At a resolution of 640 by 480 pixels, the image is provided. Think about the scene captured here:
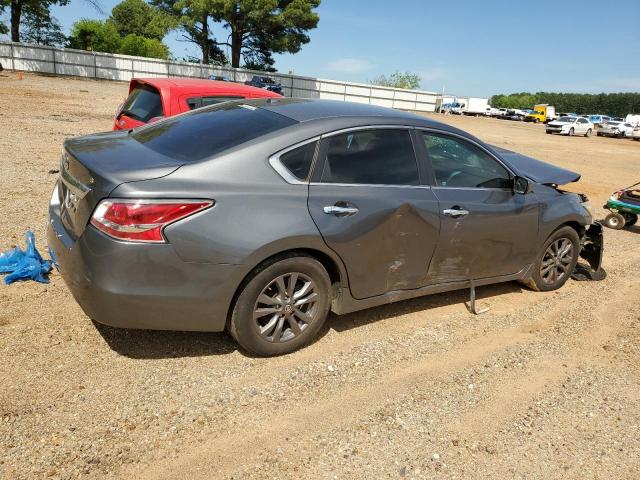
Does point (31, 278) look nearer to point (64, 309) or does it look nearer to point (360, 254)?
point (64, 309)

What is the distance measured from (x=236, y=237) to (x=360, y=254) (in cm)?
95

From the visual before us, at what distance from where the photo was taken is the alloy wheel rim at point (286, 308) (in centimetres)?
336

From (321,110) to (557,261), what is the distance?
291 centimetres

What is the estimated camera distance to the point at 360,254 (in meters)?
3.62

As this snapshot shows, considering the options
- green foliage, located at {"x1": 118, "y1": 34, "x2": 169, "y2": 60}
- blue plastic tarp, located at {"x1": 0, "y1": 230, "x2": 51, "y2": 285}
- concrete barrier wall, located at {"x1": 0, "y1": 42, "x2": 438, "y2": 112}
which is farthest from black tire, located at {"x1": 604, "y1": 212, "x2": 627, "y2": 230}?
green foliage, located at {"x1": 118, "y1": 34, "x2": 169, "y2": 60}

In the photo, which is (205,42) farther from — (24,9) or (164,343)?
(164,343)

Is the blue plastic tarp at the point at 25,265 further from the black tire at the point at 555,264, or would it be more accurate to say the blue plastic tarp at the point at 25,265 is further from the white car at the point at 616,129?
the white car at the point at 616,129

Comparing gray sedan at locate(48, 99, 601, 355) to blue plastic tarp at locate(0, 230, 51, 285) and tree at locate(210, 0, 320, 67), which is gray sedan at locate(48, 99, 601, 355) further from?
tree at locate(210, 0, 320, 67)

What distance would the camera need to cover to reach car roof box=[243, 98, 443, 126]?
12.3ft

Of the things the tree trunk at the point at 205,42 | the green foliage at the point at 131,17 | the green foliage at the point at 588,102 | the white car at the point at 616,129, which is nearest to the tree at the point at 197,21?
the tree trunk at the point at 205,42

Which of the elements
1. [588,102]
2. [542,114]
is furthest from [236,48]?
[588,102]

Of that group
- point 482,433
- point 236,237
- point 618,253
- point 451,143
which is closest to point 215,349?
point 236,237

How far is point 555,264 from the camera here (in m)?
5.18

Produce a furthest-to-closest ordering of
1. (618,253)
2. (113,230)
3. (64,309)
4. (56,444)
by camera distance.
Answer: (618,253) → (64,309) → (113,230) → (56,444)
